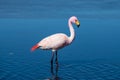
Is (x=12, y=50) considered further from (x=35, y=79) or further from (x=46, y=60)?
(x=35, y=79)

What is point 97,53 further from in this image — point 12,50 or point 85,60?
point 12,50

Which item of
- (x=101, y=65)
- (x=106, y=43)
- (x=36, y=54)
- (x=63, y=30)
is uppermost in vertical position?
(x=63, y=30)

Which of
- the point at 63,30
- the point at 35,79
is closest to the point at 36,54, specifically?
the point at 35,79

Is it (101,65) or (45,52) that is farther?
(45,52)

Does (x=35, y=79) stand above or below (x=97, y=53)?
below

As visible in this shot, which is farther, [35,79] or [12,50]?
[12,50]

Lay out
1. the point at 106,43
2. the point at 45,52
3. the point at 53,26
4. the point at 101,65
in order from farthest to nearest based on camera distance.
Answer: the point at 53,26 < the point at 106,43 < the point at 45,52 < the point at 101,65

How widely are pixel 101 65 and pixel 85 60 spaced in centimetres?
43

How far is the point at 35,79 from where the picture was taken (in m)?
6.00

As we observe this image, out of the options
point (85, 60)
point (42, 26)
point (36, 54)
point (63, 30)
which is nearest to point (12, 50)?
point (36, 54)

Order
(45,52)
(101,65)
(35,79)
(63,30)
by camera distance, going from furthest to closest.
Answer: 1. (63,30)
2. (45,52)
3. (101,65)
4. (35,79)

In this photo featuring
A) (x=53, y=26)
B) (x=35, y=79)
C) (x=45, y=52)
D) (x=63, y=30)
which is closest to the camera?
(x=35, y=79)

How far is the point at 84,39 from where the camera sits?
30.1 feet

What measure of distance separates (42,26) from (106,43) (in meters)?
2.91
